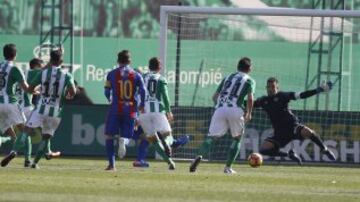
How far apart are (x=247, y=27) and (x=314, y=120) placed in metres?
6.77

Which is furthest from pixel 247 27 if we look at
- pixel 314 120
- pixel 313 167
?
pixel 313 167

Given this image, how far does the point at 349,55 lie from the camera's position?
3009 cm

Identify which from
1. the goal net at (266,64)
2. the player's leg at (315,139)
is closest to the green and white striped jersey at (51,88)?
the goal net at (266,64)

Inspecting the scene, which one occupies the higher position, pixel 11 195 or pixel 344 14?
pixel 344 14

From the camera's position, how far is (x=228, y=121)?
20.1 m

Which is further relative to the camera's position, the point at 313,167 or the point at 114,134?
the point at 313,167

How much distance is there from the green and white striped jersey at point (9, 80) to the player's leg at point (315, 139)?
5.87m

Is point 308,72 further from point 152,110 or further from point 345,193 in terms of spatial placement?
point 345,193

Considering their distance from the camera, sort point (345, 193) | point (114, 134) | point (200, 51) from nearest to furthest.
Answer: point (345, 193) → point (114, 134) → point (200, 51)

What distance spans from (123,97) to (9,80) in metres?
1.97

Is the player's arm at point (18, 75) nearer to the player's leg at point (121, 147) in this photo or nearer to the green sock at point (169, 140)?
Answer: the player's leg at point (121, 147)

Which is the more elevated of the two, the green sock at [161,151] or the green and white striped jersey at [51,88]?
the green and white striped jersey at [51,88]

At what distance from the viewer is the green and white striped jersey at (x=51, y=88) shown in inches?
765

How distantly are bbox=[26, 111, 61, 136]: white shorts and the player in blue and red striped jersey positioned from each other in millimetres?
924
